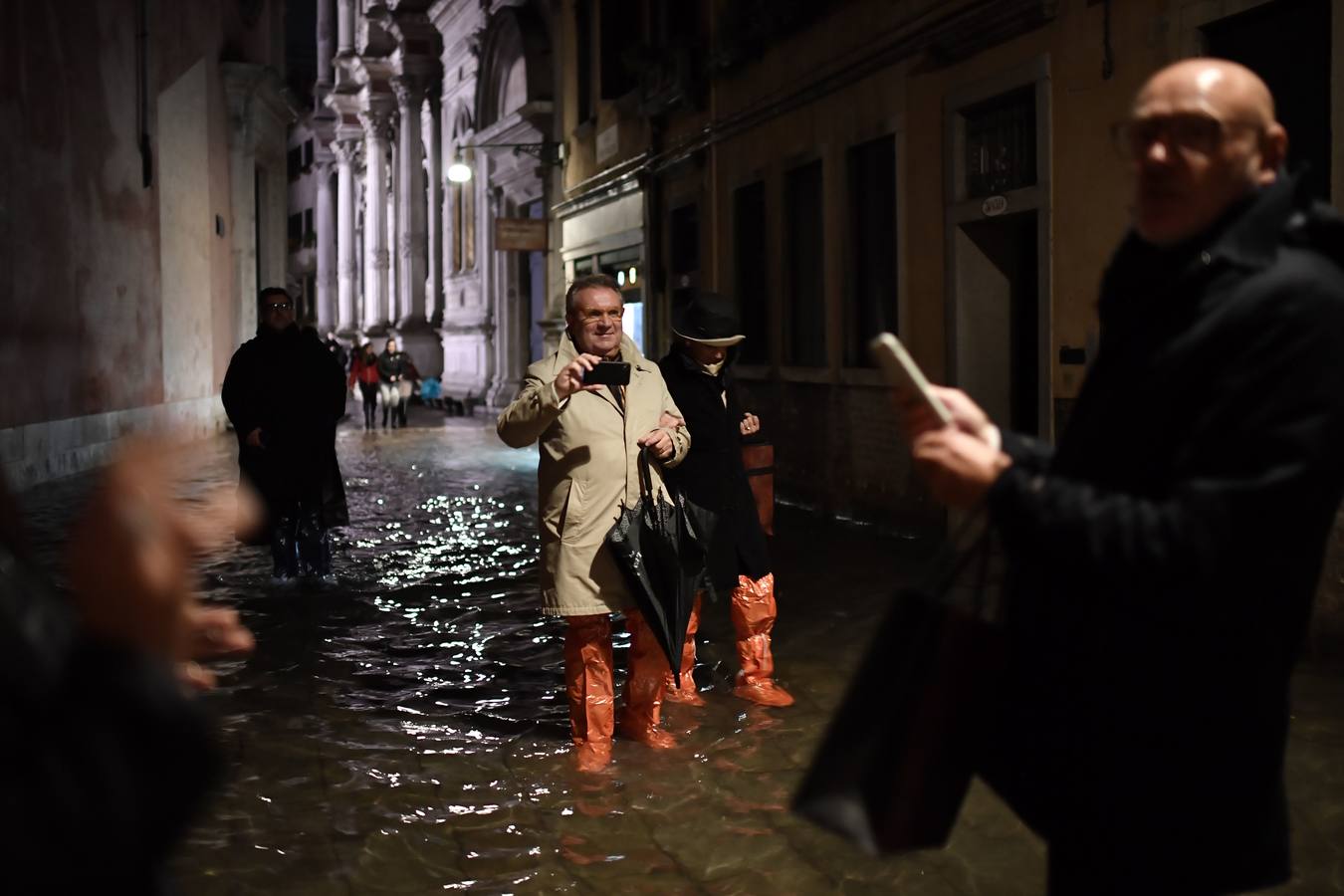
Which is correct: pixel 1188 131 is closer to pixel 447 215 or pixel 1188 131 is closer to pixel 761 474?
pixel 761 474

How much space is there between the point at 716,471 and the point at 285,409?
3.64 m

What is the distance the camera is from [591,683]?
5.20 meters

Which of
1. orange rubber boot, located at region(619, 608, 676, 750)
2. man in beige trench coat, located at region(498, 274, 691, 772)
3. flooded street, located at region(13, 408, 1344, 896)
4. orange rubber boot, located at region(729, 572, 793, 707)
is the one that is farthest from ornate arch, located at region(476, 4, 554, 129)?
orange rubber boot, located at region(619, 608, 676, 750)

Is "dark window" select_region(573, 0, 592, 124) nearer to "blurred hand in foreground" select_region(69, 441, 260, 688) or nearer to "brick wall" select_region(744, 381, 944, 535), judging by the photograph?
"brick wall" select_region(744, 381, 944, 535)

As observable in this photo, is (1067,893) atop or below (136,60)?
below

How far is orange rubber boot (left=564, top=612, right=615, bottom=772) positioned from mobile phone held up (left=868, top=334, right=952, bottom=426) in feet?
10.2

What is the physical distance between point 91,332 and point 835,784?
54.6ft

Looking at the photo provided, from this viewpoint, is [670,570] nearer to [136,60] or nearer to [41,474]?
[41,474]

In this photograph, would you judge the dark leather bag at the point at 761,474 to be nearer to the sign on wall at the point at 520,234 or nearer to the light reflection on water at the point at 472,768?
the light reflection on water at the point at 472,768

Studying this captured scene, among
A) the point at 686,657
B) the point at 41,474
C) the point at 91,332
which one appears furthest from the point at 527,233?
the point at 686,657

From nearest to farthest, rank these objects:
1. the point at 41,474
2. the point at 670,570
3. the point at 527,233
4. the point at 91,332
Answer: the point at 670,570
the point at 41,474
the point at 91,332
the point at 527,233

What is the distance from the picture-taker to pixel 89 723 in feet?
3.97

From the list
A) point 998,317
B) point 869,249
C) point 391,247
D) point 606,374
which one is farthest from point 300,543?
point 391,247

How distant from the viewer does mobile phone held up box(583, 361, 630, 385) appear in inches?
195
